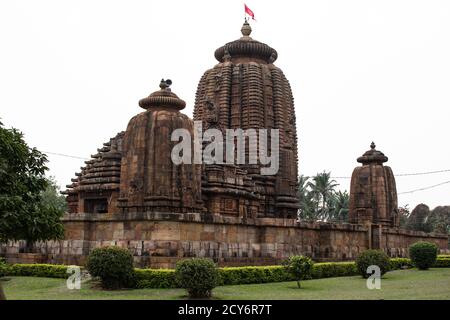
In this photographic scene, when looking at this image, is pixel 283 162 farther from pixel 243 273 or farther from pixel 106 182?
pixel 243 273

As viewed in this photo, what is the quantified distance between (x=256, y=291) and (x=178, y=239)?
3069 millimetres

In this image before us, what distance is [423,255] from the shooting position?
83.9ft

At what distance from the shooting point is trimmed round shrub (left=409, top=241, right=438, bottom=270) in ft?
83.6

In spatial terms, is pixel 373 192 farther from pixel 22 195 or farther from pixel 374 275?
pixel 22 195

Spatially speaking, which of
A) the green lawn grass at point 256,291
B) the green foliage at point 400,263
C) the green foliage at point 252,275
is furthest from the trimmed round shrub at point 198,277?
the green foliage at point 400,263

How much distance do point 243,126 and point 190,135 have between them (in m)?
9.18

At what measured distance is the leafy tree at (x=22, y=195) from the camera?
11805 mm

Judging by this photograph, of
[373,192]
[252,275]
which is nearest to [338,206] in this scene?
[373,192]

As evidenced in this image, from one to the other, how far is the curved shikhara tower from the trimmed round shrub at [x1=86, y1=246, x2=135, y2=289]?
1267 centimetres

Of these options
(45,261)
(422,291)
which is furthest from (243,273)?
(45,261)

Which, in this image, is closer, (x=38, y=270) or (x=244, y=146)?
(x=38, y=270)

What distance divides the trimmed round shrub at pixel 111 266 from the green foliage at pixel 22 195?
268 centimetres

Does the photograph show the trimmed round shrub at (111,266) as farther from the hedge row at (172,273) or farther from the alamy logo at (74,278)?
the alamy logo at (74,278)

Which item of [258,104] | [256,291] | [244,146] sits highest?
[258,104]
